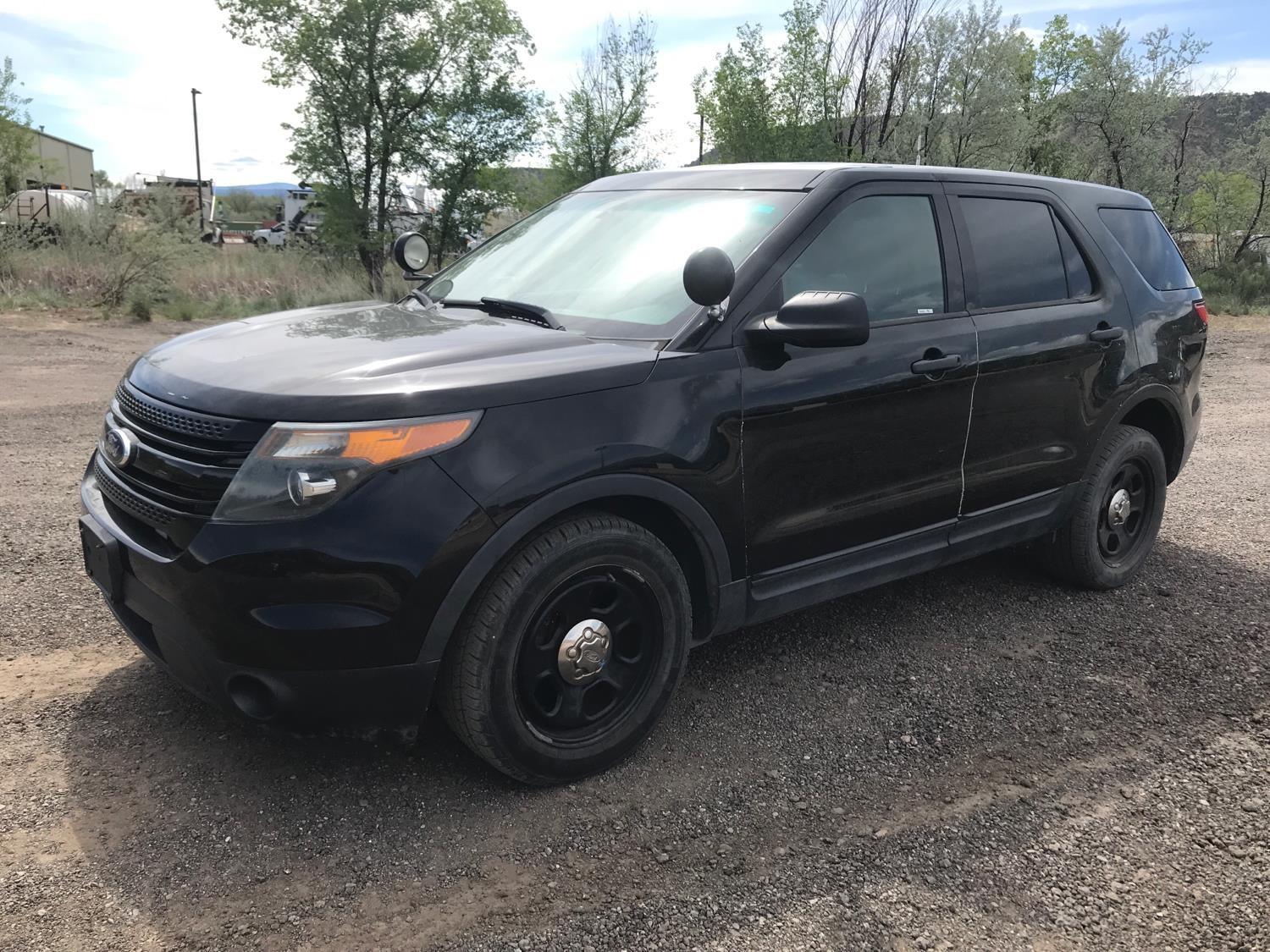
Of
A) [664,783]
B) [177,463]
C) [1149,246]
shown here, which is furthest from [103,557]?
[1149,246]

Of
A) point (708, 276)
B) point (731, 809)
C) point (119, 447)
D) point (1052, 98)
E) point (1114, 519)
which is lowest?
point (731, 809)

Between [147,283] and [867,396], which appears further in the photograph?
[147,283]

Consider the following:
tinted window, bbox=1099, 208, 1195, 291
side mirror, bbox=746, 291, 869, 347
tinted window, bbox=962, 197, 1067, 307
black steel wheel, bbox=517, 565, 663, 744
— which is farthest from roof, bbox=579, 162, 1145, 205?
black steel wheel, bbox=517, 565, 663, 744

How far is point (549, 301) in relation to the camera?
3.54m

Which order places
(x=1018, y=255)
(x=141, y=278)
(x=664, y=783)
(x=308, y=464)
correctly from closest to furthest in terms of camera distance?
(x=308, y=464), (x=664, y=783), (x=1018, y=255), (x=141, y=278)

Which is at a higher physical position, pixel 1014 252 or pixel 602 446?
pixel 1014 252

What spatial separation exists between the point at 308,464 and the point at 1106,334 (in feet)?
11.7


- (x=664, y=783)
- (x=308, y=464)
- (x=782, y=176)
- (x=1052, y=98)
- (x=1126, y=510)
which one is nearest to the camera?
(x=308, y=464)

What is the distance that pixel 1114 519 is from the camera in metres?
4.80

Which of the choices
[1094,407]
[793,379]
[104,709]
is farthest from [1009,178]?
[104,709]

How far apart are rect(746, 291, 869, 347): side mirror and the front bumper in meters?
1.16

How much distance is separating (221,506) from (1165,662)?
3635 millimetres

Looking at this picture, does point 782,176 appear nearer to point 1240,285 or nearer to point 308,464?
point 308,464

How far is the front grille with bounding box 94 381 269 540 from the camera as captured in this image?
2.61 meters
